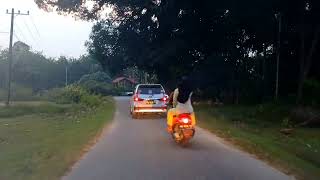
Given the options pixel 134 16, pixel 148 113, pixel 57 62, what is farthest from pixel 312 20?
pixel 57 62

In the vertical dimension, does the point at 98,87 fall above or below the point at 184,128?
above

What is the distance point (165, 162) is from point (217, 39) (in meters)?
30.5

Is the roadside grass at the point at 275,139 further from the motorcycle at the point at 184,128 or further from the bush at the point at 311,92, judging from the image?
the motorcycle at the point at 184,128

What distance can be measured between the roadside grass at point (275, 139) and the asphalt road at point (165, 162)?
50 centimetres

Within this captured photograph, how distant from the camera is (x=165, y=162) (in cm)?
1305

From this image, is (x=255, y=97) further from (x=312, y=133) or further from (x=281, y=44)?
(x=312, y=133)

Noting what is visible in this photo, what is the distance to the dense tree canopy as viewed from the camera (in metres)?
35.4

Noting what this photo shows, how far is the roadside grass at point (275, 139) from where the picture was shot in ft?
42.2

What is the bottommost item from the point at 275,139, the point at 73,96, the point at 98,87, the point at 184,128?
the point at 275,139

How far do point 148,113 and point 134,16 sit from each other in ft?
53.4

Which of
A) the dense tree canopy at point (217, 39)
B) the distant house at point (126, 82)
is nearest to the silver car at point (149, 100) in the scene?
the dense tree canopy at point (217, 39)

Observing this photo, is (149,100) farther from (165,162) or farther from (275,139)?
(165,162)

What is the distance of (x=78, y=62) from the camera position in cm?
14450

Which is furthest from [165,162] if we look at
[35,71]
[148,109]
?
[35,71]
